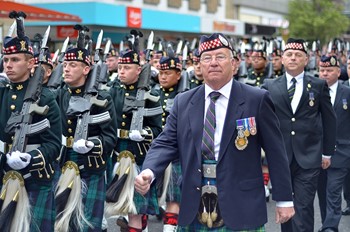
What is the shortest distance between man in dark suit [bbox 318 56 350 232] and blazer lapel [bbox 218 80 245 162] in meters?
3.48

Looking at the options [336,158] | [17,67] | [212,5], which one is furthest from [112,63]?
[212,5]

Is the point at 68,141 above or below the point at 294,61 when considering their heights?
below

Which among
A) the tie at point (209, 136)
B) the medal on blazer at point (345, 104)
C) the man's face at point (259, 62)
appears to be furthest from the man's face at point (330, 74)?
the tie at point (209, 136)

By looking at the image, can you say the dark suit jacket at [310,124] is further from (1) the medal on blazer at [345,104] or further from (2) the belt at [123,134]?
(2) the belt at [123,134]

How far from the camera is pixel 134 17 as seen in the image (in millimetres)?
29203

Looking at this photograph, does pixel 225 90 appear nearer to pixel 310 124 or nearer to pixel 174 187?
pixel 310 124

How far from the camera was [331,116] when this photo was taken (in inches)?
261

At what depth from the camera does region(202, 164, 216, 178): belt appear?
4379 millimetres

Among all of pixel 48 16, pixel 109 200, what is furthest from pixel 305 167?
pixel 48 16

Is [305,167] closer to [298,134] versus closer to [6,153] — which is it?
[298,134]

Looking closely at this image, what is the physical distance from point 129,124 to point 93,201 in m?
1.22

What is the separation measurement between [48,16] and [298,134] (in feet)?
26.1

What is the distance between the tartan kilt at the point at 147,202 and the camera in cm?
712

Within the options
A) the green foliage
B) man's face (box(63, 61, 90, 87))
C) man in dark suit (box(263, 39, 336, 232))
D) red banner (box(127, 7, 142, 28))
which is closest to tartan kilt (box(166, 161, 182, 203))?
man in dark suit (box(263, 39, 336, 232))
